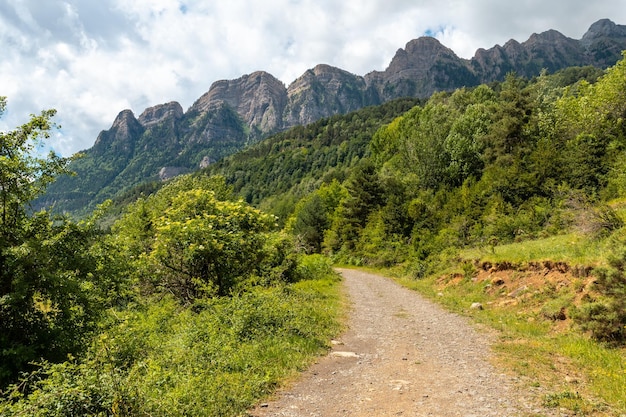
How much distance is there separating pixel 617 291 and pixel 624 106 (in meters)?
35.8

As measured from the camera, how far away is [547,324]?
1266cm

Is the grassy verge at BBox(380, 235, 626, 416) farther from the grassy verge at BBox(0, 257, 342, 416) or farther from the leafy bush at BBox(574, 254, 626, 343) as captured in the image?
the grassy verge at BBox(0, 257, 342, 416)

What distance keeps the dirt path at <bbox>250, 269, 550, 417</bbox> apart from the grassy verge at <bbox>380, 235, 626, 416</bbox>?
2.47 ft

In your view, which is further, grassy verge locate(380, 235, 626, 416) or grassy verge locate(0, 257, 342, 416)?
grassy verge locate(380, 235, 626, 416)

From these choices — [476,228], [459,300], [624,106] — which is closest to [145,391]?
[459,300]

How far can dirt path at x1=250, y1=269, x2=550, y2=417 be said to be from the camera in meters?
7.28

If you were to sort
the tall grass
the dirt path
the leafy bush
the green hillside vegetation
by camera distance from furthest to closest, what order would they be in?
the tall grass
the leafy bush
the green hillside vegetation
the dirt path

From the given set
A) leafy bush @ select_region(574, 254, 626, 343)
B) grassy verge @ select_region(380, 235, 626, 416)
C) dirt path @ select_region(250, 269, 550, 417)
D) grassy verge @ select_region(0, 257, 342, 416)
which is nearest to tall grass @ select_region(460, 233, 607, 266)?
grassy verge @ select_region(380, 235, 626, 416)

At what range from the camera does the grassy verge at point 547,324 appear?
24.7ft

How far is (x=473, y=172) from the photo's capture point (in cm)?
4831

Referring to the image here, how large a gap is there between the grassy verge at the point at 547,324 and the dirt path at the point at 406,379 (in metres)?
0.75

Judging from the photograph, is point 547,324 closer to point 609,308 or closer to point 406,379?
point 609,308

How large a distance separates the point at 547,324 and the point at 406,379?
675cm

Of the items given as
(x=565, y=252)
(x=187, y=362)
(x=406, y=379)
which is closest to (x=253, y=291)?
(x=187, y=362)
